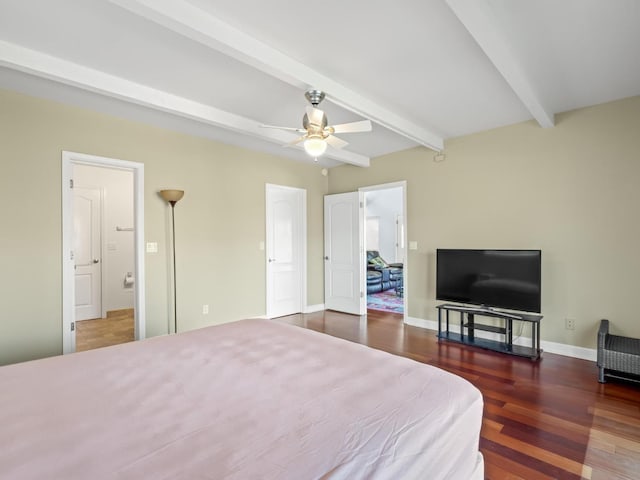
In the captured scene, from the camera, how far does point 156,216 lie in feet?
12.5

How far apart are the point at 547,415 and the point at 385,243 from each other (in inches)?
307

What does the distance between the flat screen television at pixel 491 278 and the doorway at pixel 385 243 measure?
317 cm

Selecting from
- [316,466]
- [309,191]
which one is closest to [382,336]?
[309,191]

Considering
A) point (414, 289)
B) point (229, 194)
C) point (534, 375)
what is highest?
point (229, 194)

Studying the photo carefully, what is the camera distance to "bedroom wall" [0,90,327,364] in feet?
9.65

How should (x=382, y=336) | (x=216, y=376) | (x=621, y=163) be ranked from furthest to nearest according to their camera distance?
(x=382, y=336), (x=621, y=163), (x=216, y=376)

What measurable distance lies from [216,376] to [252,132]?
285 centimetres

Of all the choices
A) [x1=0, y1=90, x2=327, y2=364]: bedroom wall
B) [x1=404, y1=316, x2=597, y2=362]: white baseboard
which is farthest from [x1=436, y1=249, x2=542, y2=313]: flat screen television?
[x1=0, y1=90, x2=327, y2=364]: bedroom wall

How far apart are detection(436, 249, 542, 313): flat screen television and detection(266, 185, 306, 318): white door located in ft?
7.48

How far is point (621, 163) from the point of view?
319 centimetres

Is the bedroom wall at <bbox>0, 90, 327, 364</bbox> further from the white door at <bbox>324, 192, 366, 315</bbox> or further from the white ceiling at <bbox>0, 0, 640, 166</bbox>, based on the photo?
the white ceiling at <bbox>0, 0, 640, 166</bbox>

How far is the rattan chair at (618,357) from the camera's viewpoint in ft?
8.74

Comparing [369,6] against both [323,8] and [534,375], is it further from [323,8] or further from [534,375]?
[534,375]

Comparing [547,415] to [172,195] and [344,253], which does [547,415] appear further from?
[172,195]
